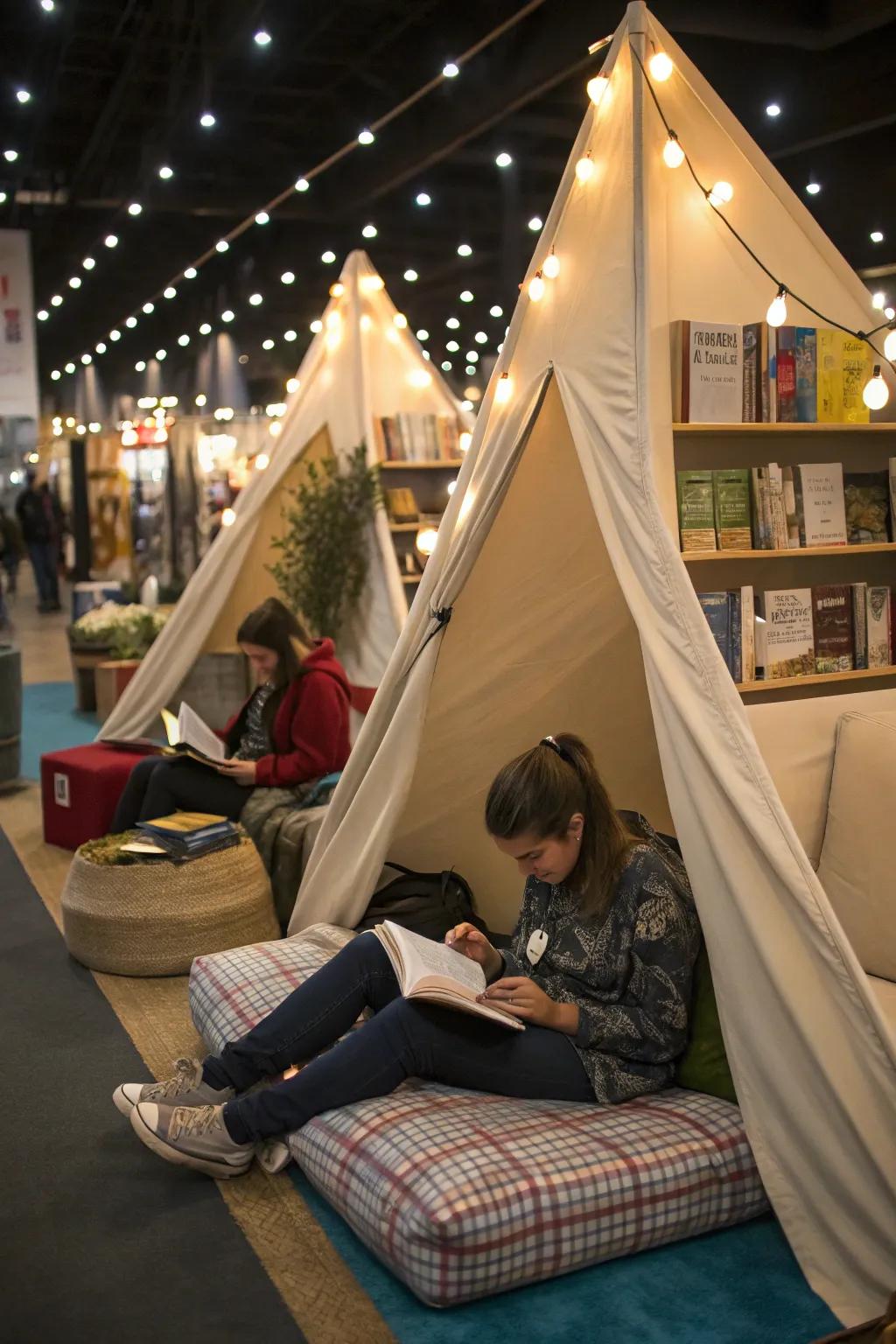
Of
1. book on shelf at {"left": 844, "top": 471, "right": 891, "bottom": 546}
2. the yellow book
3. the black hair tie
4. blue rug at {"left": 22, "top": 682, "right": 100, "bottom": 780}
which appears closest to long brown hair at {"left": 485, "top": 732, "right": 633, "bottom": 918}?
the black hair tie

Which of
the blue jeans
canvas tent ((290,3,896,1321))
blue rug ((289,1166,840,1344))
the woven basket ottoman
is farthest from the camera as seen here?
the woven basket ottoman

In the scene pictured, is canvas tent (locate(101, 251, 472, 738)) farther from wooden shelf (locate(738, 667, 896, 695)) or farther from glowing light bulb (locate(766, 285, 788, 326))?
glowing light bulb (locate(766, 285, 788, 326))

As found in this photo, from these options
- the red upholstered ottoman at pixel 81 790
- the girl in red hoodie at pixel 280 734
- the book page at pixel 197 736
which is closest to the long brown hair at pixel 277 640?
the girl in red hoodie at pixel 280 734

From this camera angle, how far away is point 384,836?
3.74 metres

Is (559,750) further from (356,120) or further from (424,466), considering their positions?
(356,120)

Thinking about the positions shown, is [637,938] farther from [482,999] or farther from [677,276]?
[677,276]

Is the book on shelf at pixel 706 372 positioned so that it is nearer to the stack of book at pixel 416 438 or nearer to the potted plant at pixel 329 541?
the potted plant at pixel 329 541

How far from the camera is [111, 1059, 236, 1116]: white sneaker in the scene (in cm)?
298

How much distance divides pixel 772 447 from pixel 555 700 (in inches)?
37.1

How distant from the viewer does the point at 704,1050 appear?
9.43ft

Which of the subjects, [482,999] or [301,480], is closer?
[482,999]

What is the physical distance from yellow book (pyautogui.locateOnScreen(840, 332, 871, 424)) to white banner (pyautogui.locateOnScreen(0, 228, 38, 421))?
28.4 feet

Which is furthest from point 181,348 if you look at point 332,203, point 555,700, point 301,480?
point 555,700

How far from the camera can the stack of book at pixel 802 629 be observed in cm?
350
